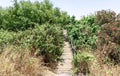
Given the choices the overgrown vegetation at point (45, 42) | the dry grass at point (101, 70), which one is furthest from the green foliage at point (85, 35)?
the dry grass at point (101, 70)

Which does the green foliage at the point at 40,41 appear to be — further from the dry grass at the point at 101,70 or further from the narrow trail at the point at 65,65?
the dry grass at the point at 101,70

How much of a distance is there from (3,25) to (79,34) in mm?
4815

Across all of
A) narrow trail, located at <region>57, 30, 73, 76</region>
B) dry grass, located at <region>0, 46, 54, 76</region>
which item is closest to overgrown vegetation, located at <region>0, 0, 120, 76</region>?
dry grass, located at <region>0, 46, 54, 76</region>

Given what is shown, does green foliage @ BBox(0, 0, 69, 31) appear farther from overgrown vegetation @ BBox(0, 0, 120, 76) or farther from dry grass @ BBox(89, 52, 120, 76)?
dry grass @ BBox(89, 52, 120, 76)

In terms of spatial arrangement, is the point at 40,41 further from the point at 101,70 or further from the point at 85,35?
the point at 85,35

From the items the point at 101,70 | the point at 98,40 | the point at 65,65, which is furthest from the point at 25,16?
the point at 101,70

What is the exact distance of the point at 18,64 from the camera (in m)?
11.0

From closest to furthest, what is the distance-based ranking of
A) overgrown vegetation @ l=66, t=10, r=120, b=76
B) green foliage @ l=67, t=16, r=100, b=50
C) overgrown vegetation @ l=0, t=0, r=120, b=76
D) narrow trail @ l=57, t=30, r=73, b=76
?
1. overgrown vegetation @ l=0, t=0, r=120, b=76
2. narrow trail @ l=57, t=30, r=73, b=76
3. overgrown vegetation @ l=66, t=10, r=120, b=76
4. green foliage @ l=67, t=16, r=100, b=50

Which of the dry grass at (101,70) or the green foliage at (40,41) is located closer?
the dry grass at (101,70)

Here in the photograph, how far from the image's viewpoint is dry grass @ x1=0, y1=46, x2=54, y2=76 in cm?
991

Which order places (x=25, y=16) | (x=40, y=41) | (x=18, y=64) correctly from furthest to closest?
(x=25, y=16) < (x=40, y=41) < (x=18, y=64)

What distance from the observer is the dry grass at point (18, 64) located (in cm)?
991

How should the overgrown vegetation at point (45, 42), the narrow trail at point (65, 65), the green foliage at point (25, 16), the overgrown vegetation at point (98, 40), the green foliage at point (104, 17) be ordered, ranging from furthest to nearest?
the green foliage at point (104, 17)
the green foliage at point (25, 16)
the overgrown vegetation at point (98, 40)
the narrow trail at point (65, 65)
the overgrown vegetation at point (45, 42)

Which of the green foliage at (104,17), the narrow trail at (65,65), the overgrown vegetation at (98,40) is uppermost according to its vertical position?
the green foliage at (104,17)
